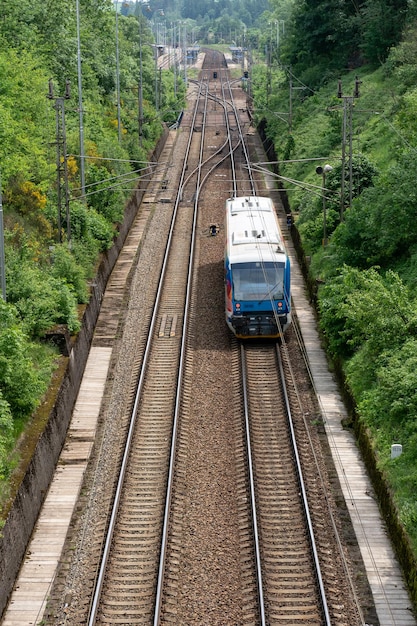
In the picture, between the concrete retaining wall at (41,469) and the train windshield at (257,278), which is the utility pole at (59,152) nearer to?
the concrete retaining wall at (41,469)

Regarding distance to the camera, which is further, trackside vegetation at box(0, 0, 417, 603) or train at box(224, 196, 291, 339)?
train at box(224, 196, 291, 339)

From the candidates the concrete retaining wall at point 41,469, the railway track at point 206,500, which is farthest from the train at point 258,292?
the concrete retaining wall at point 41,469

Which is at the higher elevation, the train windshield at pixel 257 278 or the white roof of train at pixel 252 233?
the white roof of train at pixel 252 233

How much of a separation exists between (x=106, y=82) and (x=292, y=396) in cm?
4725

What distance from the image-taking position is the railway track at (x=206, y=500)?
18.3 m

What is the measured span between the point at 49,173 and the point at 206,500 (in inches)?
896

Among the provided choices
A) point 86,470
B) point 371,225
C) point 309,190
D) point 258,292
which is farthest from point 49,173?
point 86,470

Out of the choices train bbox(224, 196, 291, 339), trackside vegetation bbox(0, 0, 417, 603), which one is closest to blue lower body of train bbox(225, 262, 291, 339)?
train bbox(224, 196, 291, 339)

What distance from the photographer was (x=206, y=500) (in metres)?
22.3

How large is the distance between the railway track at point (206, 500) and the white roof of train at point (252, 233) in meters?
3.16

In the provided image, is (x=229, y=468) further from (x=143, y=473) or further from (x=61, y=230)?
(x=61, y=230)

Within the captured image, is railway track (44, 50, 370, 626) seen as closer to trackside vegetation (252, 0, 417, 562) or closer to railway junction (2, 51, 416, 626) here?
railway junction (2, 51, 416, 626)

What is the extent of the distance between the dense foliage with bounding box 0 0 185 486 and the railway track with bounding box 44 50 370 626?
2.91 meters

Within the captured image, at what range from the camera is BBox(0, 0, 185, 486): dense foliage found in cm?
2574
